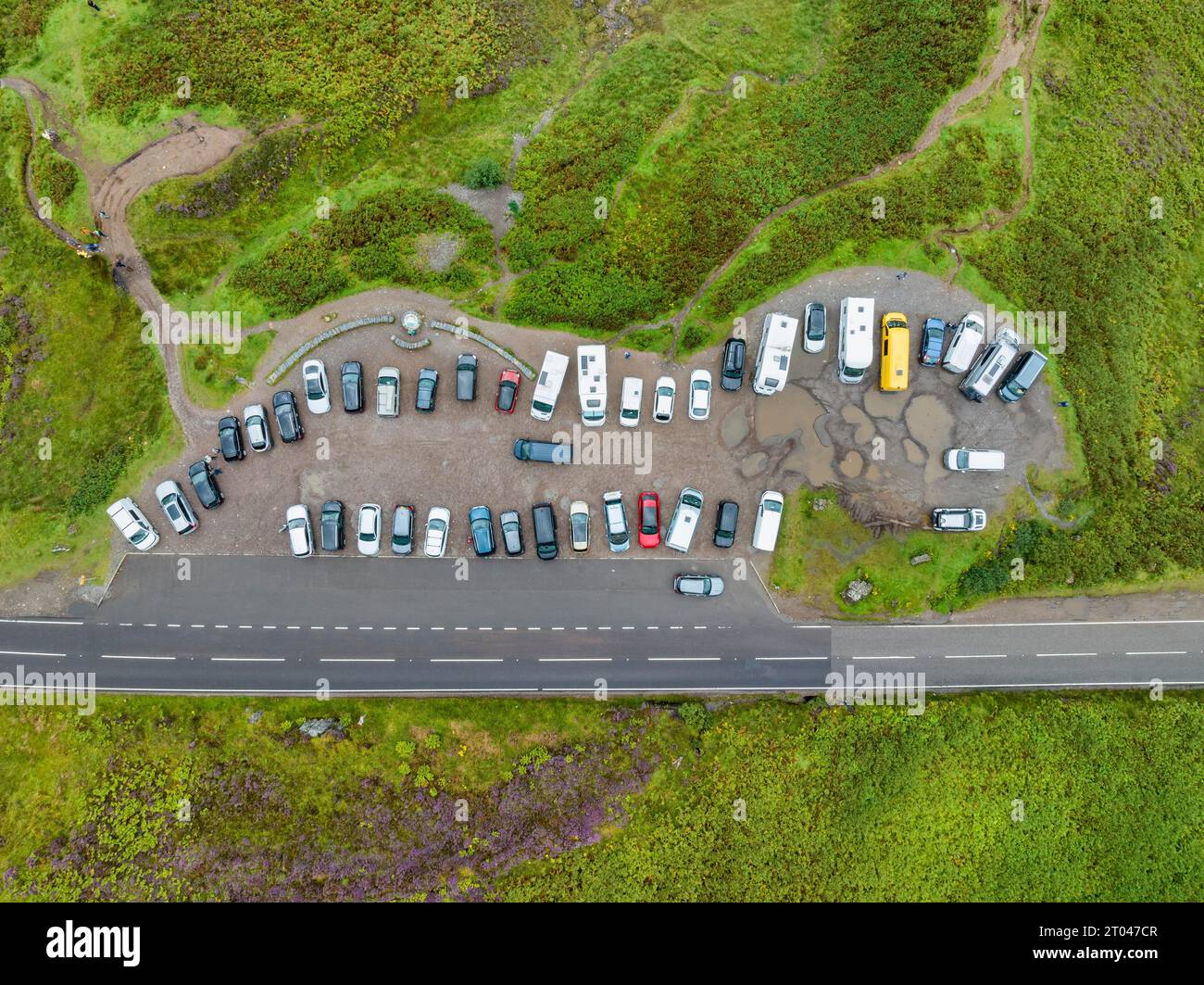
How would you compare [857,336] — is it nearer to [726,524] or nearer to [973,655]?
[726,524]

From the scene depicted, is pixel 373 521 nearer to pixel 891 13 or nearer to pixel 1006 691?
pixel 1006 691

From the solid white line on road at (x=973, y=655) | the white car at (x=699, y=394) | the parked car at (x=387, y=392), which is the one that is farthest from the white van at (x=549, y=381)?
the solid white line on road at (x=973, y=655)

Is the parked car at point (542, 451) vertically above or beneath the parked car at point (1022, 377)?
beneath

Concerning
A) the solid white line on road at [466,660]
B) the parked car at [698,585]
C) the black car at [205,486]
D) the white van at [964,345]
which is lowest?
the solid white line on road at [466,660]

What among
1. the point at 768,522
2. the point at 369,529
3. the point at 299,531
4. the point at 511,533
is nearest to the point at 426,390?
the point at 369,529

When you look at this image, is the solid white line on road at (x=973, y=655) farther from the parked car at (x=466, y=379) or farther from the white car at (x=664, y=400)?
the parked car at (x=466, y=379)

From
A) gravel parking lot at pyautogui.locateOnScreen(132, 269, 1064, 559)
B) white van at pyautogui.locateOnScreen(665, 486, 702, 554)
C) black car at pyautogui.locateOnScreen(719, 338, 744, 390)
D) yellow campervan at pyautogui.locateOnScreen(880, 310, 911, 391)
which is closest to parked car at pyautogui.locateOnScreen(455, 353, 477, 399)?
gravel parking lot at pyautogui.locateOnScreen(132, 269, 1064, 559)
